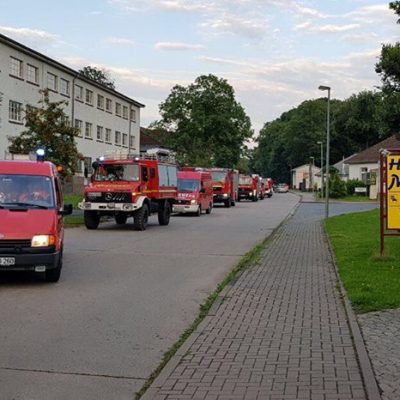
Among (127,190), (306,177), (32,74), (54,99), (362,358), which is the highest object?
(32,74)

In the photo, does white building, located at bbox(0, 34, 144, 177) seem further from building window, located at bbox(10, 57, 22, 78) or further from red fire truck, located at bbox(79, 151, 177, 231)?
red fire truck, located at bbox(79, 151, 177, 231)

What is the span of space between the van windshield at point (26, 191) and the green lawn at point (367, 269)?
214 inches

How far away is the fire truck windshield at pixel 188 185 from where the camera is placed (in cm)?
3266

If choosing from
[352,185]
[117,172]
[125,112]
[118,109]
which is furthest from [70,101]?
[352,185]

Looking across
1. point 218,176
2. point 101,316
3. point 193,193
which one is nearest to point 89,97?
point 218,176

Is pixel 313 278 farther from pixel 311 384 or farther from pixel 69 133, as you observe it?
pixel 69 133

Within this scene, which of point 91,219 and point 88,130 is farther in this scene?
point 88,130

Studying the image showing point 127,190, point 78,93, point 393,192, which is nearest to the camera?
point 393,192

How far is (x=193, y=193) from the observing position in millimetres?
31891

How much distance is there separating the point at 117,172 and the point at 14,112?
21652mm

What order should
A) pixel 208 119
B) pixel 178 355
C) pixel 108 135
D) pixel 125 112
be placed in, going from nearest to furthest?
1. pixel 178 355
2. pixel 108 135
3. pixel 125 112
4. pixel 208 119

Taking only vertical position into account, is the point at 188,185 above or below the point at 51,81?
below

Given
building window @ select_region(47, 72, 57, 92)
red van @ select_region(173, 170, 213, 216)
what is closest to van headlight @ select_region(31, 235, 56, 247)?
red van @ select_region(173, 170, 213, 216)

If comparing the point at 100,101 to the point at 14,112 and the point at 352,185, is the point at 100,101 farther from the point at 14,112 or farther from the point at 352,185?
the point at 352,185
